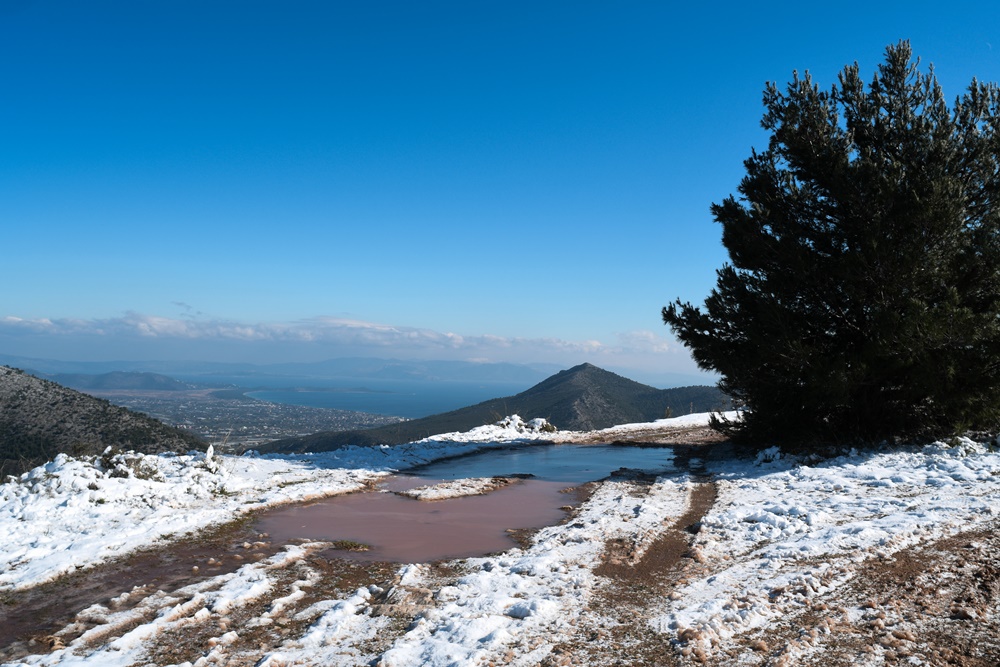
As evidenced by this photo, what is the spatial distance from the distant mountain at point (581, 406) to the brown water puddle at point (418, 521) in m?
34.9

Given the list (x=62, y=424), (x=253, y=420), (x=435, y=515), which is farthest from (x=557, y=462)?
(x=253, y=420)

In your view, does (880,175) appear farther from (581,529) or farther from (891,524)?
(581,529)

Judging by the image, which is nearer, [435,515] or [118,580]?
[118,580]

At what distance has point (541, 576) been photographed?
665 centimetres

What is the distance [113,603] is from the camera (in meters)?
6.01

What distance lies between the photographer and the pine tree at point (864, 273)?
1222cm

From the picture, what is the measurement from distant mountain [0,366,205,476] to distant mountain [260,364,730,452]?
14.0 m

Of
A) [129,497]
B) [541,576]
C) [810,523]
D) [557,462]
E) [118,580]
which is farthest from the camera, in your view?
[557,462]

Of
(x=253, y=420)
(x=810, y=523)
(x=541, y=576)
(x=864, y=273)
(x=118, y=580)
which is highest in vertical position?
(x=864, y=273)

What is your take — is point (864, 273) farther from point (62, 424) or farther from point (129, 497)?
point (62, 424)

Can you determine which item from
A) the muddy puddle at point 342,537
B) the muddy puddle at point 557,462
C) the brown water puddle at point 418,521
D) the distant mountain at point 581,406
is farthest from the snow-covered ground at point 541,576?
the distant mountain at point 581,406

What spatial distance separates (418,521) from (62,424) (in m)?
41.3

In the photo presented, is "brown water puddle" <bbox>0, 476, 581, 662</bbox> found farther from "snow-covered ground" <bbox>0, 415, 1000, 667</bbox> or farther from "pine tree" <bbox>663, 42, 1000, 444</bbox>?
"pine tree" <bbox>663, 42, 1000, 444</bbox>

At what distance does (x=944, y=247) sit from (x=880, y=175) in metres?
2.00
